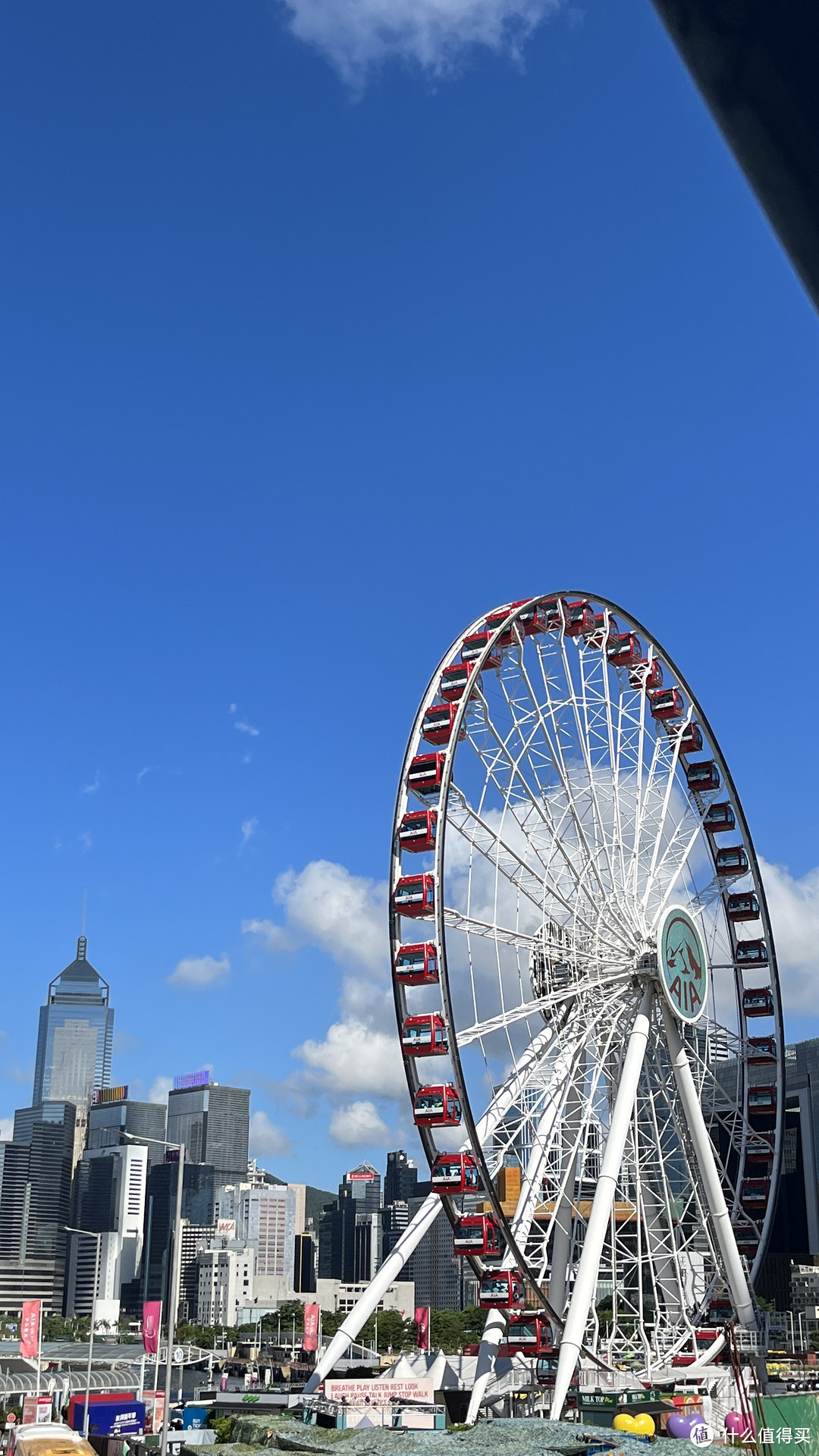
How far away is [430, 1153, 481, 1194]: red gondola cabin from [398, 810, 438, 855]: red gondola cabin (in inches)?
419

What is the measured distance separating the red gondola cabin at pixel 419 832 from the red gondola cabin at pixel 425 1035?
19.5 feet

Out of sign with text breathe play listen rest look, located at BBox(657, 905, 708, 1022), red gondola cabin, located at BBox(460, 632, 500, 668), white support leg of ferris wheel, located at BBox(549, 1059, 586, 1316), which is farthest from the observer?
red gondola cabin, located at BBox(460, 632, 500, 668)

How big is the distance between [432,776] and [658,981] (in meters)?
11.2

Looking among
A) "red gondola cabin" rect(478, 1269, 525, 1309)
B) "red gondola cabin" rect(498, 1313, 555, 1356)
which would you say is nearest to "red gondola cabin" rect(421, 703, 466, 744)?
"red gondola cabin" rect(478, 1269, 525, 1309)

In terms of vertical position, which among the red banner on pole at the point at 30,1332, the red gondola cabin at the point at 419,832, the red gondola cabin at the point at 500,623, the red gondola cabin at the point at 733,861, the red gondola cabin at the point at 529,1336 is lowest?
the red gondola cabin at the point at 529,1336

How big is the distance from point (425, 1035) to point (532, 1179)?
22.4 feet

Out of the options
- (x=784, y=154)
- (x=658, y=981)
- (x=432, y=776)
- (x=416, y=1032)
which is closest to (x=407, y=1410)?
(x=416, y=1032)

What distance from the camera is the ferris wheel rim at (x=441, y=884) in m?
48.4

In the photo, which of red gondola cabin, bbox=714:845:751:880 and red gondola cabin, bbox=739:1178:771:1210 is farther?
red gondola cabin, bbox=714:845:751:880

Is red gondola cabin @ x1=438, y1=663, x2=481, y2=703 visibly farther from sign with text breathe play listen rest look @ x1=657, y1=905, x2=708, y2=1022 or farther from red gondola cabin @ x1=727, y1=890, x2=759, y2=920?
red gondola cabin @ x1=727, y1=890, x2=759, y2=920

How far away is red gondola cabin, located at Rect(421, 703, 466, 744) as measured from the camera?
53469mm

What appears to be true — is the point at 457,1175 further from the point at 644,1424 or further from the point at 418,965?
the point at 644,1424

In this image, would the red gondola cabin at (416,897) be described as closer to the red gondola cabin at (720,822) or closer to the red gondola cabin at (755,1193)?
the red gondola cabin at (720,822)

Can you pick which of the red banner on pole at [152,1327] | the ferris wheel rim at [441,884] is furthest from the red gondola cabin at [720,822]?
the red banner on pole at [152,1327]
